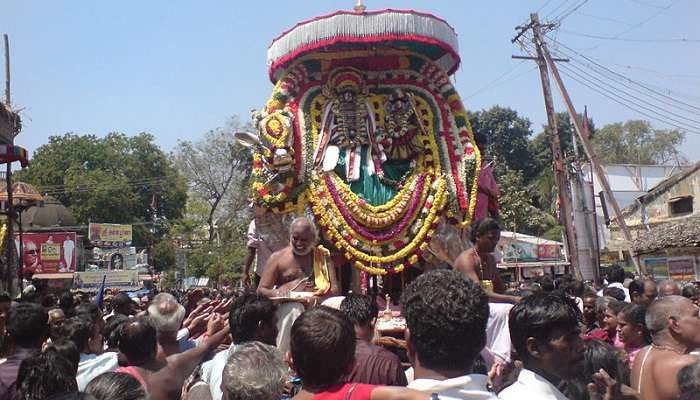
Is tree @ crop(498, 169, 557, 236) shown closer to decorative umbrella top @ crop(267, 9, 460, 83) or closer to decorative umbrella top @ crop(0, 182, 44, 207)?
decorative umbrella top @ crop(0, 182, 44, 207)

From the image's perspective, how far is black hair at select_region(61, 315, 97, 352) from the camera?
13.3ft

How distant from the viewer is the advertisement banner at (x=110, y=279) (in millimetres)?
26797

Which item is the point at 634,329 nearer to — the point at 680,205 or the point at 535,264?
the point at 680,205

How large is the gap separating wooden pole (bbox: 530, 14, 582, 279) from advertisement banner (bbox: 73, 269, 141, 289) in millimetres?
17303

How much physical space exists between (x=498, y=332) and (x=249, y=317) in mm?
1896

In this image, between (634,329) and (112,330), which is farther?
(112,330)

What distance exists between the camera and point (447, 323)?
2223 mm

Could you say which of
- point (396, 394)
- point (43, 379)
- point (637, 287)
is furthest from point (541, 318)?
point (637, 287)

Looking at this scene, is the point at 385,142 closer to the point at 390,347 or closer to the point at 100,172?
the point at 390,347

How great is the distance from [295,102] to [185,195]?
3499cm

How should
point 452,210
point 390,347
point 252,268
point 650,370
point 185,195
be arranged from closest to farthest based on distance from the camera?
point 650,370
point 390,347
point 452,210
point 252,268
point 185,195

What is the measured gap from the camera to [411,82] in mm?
7820

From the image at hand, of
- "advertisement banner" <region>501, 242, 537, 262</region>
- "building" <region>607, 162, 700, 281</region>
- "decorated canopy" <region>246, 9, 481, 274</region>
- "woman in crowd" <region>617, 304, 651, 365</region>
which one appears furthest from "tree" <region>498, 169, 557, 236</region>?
"woman in crowd" <region>617, 304, 651, 365</region>

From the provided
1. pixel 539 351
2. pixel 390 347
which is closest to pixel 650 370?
pixel 539 351
